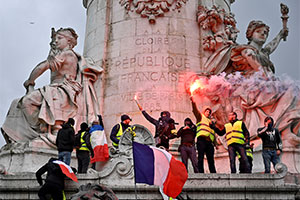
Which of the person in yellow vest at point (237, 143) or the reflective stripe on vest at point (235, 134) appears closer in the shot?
the person in yellow vest at point (237, 143)

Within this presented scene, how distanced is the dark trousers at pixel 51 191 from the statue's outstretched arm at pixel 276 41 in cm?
920

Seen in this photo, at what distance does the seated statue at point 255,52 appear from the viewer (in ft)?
52.6

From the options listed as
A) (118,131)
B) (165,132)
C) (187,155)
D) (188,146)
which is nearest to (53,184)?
(118,131)

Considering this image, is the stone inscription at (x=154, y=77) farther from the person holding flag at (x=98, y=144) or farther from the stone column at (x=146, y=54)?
the person holding flag at (x=98, y=144)

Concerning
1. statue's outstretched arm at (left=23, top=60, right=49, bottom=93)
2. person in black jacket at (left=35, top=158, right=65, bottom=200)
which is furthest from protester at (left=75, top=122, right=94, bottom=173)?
statue's outstretched arm at (left=23, top=60, right=49, bottom=93)

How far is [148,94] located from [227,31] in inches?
144

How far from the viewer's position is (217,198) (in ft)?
36.7

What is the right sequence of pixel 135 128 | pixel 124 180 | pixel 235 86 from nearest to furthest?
pixel 124 180 < pixel 135 128 < pixel 235 86

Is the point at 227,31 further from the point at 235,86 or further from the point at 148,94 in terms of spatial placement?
the point at 148,94

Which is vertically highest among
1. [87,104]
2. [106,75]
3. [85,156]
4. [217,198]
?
[106,75]

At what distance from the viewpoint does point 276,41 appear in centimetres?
1738

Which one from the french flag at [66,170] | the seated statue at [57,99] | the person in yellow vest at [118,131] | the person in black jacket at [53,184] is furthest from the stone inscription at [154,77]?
the person in black jacket at [53,184]

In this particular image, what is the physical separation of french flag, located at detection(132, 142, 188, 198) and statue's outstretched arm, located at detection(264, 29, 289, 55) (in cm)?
771

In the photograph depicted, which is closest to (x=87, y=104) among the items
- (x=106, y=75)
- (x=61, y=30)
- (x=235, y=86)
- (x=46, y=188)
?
(x=106, y=75)
